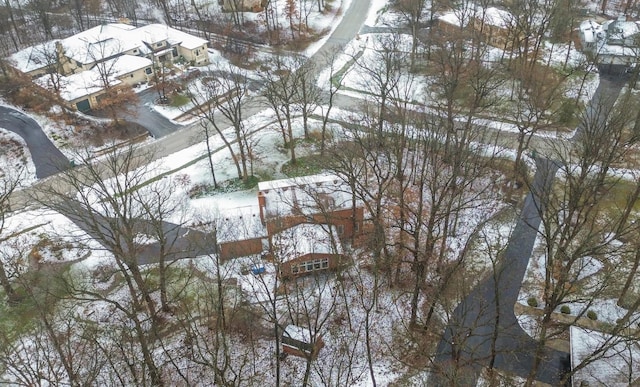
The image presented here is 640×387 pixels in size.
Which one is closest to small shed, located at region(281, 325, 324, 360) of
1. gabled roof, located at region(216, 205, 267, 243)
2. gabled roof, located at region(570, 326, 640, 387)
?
gabled roof, located at region(216, 205, 267, 243)

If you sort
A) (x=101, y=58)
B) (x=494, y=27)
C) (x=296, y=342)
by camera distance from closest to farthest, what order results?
(x=296, y=342) < (x=101, y=58) < (x=494, y=27)

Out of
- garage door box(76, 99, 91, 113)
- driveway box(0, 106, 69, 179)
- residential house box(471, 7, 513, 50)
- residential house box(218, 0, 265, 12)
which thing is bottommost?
driveway box(0, 106, 69, 179)

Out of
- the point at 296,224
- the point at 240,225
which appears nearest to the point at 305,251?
the point at 296,224

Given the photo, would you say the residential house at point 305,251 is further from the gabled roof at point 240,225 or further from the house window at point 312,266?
the gabled roof at point 240,225

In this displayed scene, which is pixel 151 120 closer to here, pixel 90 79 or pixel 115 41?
pixel 90 79

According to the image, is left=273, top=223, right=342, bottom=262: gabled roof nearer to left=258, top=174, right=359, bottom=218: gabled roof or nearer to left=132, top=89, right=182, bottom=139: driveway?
left=258, top=174, right=359, bottom=218: gabled roof
